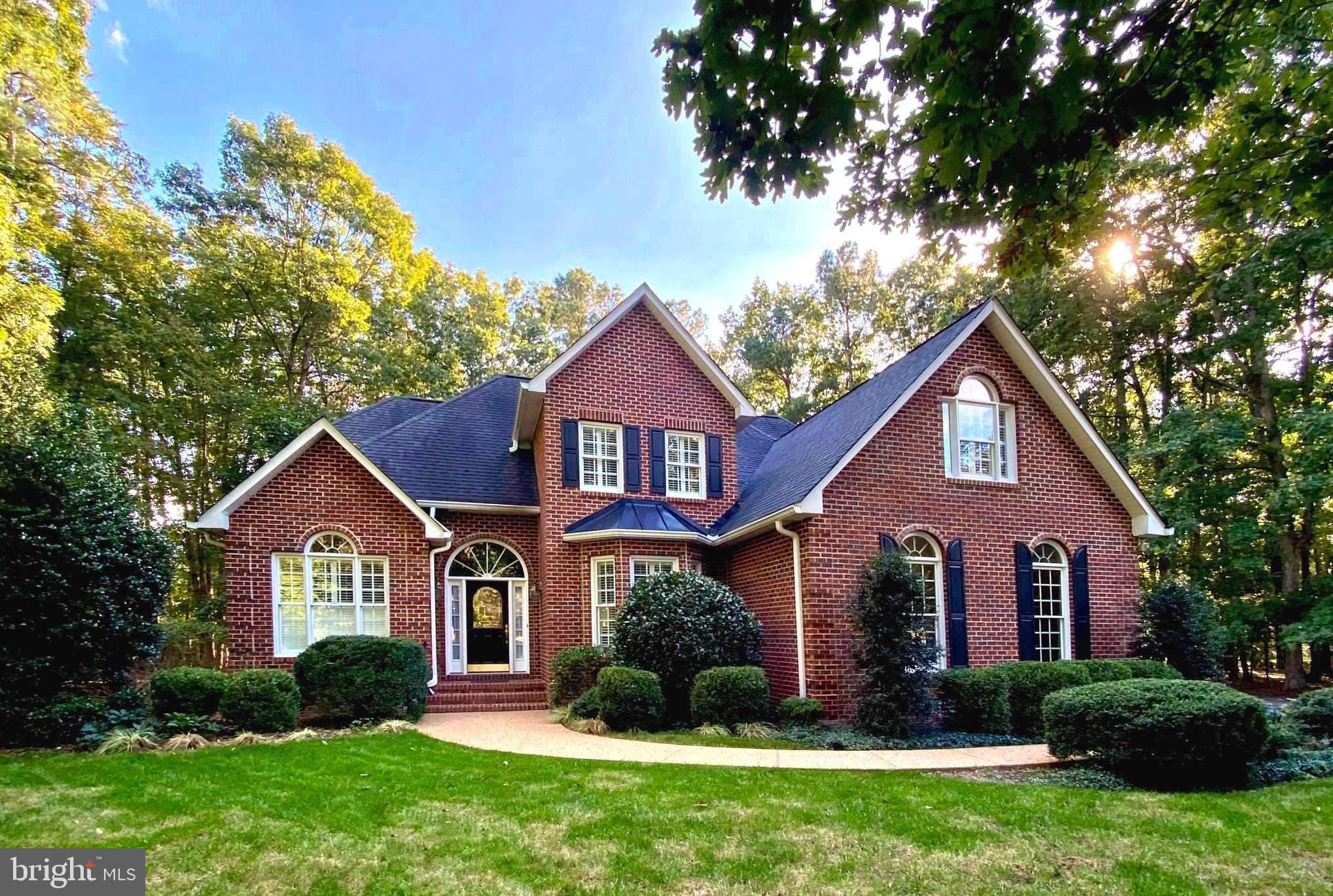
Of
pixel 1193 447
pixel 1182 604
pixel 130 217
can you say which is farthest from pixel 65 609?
pixel 1193 447

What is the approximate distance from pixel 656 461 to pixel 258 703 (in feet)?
26.4

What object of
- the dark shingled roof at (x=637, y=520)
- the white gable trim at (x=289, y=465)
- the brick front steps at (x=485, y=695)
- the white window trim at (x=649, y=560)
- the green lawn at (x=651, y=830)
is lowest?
the brick front steps at (x=485, y=695)

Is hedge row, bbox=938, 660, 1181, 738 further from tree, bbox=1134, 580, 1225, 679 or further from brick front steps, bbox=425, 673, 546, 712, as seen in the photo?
brick front steps, bbox=425, 673, 546, 712

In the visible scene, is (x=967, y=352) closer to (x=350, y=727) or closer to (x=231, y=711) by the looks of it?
(x=350, y=727)

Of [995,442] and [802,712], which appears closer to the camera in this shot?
[802,712]

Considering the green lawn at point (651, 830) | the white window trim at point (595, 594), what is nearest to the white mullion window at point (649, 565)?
the white window trim at point (595, 594)

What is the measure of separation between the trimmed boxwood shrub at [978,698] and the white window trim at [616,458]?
22.6 ft

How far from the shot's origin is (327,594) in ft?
42.4

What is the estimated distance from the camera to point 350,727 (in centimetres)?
1038

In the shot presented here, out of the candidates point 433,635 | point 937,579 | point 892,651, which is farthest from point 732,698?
point 433,635

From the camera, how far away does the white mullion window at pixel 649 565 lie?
1351 centimetres

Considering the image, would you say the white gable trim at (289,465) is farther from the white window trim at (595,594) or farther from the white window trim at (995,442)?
the white window trim at (995,442)

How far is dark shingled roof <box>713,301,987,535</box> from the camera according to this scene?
41.3 feet

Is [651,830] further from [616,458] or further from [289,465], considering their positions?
[289,465]
